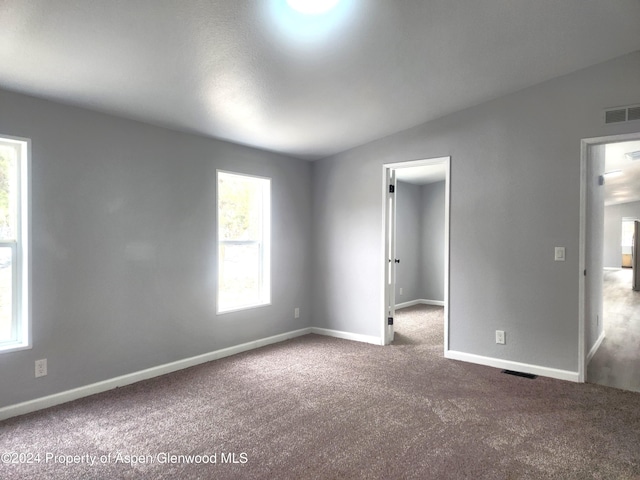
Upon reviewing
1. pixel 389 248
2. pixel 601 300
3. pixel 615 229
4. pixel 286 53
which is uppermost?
pixel 286 53

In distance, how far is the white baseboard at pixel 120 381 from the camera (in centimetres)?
291

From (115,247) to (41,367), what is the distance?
102 centimetres

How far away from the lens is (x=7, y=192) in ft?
9.71

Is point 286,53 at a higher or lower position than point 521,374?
higher

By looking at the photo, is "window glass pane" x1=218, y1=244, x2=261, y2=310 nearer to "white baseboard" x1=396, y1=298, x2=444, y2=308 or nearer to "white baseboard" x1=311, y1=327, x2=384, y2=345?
"white baseboard" x1=311, y1=327, x2=384, y2=345

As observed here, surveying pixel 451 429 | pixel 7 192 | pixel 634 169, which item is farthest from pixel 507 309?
pixel 634 169

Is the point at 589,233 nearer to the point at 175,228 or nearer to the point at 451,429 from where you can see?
the point at 451,429

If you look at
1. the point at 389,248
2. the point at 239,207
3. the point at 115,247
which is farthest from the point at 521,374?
the point at 115,247

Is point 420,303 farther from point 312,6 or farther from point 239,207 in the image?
A: point 312,6

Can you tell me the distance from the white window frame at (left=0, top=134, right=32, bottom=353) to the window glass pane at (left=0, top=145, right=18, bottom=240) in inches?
0.9

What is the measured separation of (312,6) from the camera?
2264 mm

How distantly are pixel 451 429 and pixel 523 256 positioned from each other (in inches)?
75.0

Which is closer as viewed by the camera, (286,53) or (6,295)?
(286,53)

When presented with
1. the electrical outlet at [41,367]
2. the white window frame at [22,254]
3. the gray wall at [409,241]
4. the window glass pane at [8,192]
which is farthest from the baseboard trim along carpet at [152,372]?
the gray wall at [409,241]
